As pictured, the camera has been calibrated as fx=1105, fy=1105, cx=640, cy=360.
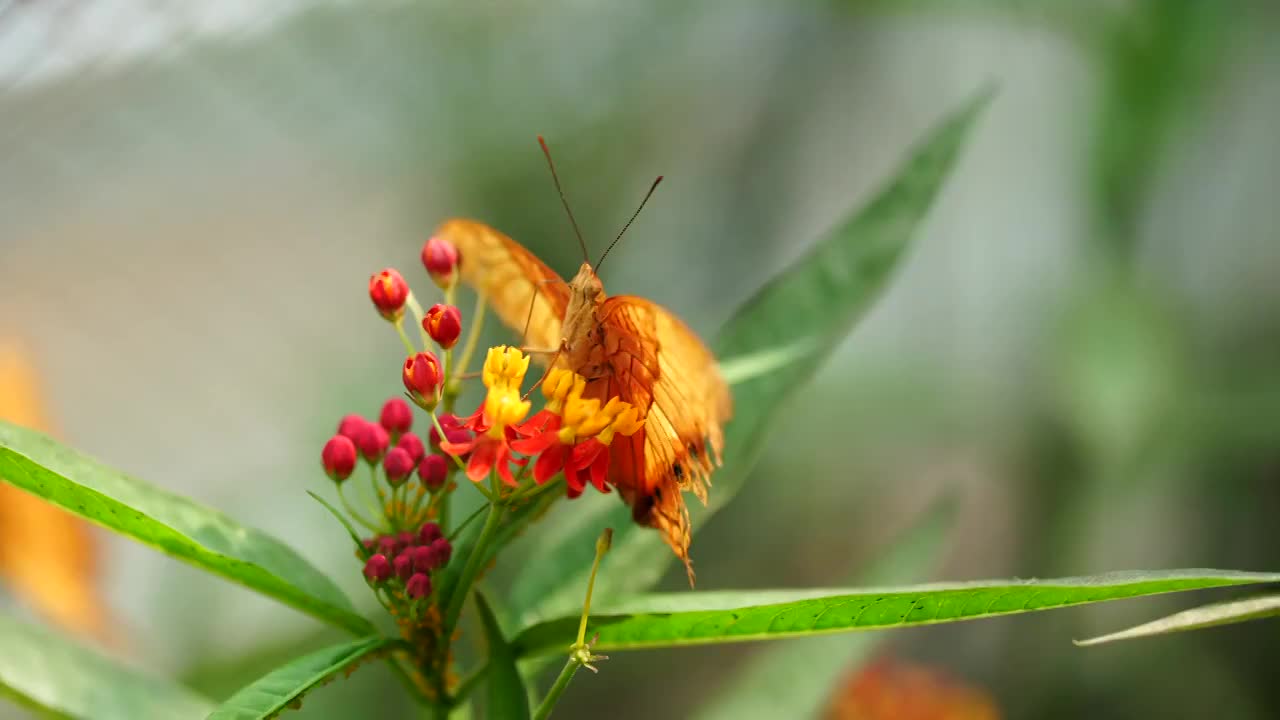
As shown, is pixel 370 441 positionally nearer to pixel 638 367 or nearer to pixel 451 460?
pixel 451 460

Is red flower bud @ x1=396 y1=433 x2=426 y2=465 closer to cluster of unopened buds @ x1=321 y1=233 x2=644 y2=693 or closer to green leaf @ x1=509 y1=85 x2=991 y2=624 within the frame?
cluster of unopened buds @ x1=321 y1=233 x2=644 y2=693

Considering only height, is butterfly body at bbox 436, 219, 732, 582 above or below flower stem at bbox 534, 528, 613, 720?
above

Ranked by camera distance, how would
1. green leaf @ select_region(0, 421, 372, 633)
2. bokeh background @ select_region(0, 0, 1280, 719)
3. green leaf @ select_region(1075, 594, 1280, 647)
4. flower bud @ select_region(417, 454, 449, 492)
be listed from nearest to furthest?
green leaf @ select_region(1075, 594, 1280, 647) < green leaf @ select_region(0, 421, 372, 633) < flower bud @ select_region(417, 454, 449, 492) < bokeh background @ select_region(0, 0, 1280, 719)

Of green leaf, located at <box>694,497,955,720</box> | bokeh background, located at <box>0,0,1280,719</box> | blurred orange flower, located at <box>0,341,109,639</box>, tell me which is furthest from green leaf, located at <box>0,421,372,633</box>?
blurred orange flower, located at <box>0,341,109,639</box>

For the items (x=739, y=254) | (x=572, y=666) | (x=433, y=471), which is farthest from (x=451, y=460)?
(x=739, y=254)

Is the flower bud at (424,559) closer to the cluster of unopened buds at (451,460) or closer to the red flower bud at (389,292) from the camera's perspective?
the cluster of unopened buds at (451,460)

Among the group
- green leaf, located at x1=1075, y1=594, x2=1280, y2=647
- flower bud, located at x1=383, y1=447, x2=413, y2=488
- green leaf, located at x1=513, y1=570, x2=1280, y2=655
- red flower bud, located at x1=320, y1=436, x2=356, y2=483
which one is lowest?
green leaf, located at x1=1075, y1=594, x2=1280, y2=647

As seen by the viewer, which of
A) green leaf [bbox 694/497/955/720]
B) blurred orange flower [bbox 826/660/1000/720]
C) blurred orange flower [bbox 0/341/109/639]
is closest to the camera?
green leaf [bbox 694/497/955/720]

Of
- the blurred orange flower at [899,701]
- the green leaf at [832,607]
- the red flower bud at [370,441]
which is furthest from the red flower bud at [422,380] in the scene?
the blurred orange flower at [899,701]
